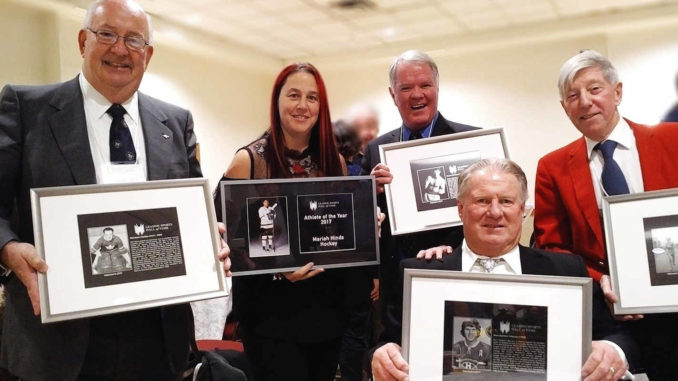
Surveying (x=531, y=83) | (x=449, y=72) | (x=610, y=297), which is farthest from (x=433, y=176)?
(x=449, y=72)

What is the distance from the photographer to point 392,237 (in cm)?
260

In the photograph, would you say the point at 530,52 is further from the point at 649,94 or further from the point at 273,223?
the point at 273,223

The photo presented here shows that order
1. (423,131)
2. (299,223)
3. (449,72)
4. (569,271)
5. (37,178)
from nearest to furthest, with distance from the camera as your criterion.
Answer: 1. (37,178)
2. (569,271)
3. (299,223)
4. (423,131)
5. (449,72)

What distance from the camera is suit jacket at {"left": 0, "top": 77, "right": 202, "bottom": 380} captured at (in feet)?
5.55

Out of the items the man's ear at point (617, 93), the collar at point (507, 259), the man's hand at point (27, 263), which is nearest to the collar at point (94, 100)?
the man's hand at point (27, 263)

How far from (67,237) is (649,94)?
791 cm

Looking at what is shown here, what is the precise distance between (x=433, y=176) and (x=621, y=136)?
0.75 metres

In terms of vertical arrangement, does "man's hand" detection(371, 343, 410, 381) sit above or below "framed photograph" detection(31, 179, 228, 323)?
below

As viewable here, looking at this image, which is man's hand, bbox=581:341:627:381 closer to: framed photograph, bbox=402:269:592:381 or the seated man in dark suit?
framed photograph, bbox=402:269:592:381

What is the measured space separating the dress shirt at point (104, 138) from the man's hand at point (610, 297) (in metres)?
1.60

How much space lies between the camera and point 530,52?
27.8ft

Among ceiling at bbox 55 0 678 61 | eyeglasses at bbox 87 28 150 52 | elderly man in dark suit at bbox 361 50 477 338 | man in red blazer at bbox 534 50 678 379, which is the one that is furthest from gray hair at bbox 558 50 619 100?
ceiling at bbox 55 0 678 61

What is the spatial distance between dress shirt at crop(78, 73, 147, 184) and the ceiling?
530 cm

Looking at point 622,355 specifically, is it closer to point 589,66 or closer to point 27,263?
point 589,66
